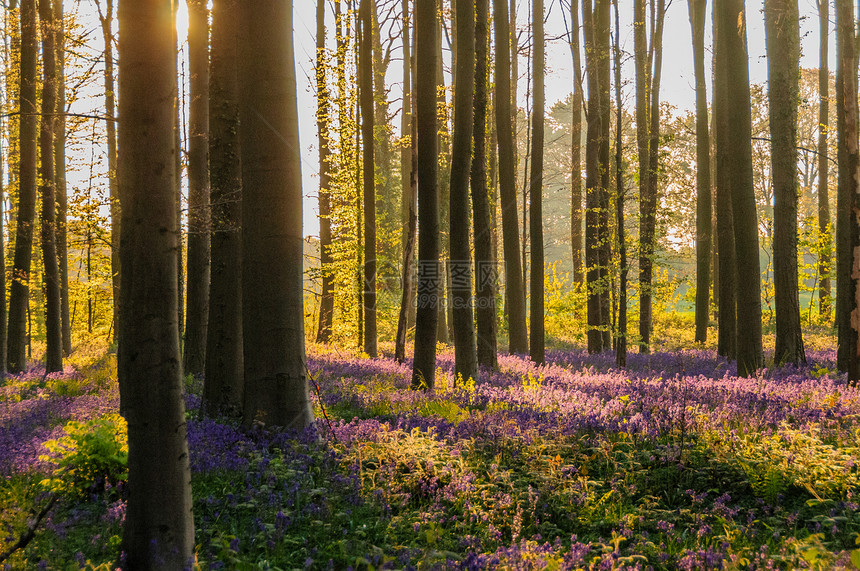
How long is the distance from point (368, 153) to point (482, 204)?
5.47 m

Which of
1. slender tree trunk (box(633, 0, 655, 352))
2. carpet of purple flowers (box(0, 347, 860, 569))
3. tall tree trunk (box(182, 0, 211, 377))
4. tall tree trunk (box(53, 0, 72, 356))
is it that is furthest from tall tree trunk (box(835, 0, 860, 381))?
tall tree trunk (box(53, 0, 72, 356))

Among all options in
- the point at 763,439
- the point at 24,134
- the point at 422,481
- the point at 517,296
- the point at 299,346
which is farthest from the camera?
the point at 517,296

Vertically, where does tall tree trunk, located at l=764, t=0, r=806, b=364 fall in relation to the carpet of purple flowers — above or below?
above

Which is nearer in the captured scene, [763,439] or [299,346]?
[763,439]

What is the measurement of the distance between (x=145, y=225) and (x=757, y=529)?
4432 millimetres

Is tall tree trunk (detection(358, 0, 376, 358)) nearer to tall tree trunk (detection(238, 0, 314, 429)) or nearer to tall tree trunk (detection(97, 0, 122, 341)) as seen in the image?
tall tree trunk (detection(97, 0, 122, 341))

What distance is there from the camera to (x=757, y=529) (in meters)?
3.96

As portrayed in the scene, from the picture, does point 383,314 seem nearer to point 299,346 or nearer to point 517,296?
point 517,296

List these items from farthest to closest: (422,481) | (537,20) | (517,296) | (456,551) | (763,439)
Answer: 1. (537,20)
2. (517,296)
3. (763,439)
4. (422,481)
5. (456,551)

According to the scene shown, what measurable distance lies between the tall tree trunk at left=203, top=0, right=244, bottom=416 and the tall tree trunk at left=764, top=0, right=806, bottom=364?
1005cm

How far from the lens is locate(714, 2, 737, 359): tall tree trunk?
12.9m

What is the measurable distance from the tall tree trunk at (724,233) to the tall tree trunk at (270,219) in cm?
1028

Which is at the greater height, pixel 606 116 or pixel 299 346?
pixel 606 116

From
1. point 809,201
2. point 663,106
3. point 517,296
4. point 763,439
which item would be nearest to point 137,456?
point 763,439
